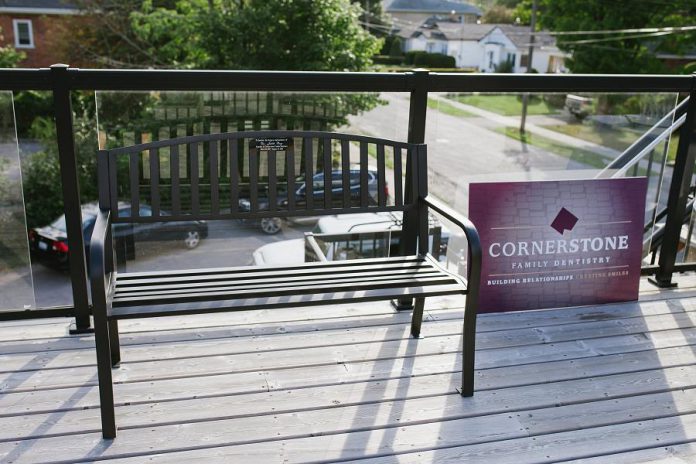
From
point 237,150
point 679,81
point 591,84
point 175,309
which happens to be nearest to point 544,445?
point 175,309

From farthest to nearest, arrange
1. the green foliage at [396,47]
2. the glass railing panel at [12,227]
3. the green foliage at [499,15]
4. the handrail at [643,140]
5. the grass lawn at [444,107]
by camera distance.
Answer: the green foliage at [499,15], the green foliage at [396,47], the handrail at [643,140], the grass lawn at [444,107], the glass railing panel at [12,227]

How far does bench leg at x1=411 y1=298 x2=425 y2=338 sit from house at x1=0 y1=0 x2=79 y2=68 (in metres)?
26.0

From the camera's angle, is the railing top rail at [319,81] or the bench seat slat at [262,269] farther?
the railing top rail at [319,81]

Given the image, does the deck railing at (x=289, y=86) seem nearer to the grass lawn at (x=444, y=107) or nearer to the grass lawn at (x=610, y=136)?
the grass lawn at (x=444, y=107)

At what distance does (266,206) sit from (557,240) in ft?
5.38

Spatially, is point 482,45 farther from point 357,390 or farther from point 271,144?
point 357,390

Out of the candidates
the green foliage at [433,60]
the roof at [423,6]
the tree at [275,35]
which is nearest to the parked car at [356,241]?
the tree at [275,35]

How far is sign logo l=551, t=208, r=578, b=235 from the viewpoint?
140 inches

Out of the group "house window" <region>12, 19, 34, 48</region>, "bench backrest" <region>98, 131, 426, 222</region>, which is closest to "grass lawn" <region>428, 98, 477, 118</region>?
"bench backrest" <region>98, 131, 426, 222</region>

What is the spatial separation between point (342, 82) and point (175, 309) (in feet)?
4.58

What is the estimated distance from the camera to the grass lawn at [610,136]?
13.3ft

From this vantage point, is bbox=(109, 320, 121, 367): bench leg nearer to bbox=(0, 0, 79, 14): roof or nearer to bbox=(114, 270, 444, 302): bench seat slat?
bbox=(114, 270, 444, 302): bench seat slat

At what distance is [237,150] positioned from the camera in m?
2.88

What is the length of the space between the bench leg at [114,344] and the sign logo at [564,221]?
7.48 feet
